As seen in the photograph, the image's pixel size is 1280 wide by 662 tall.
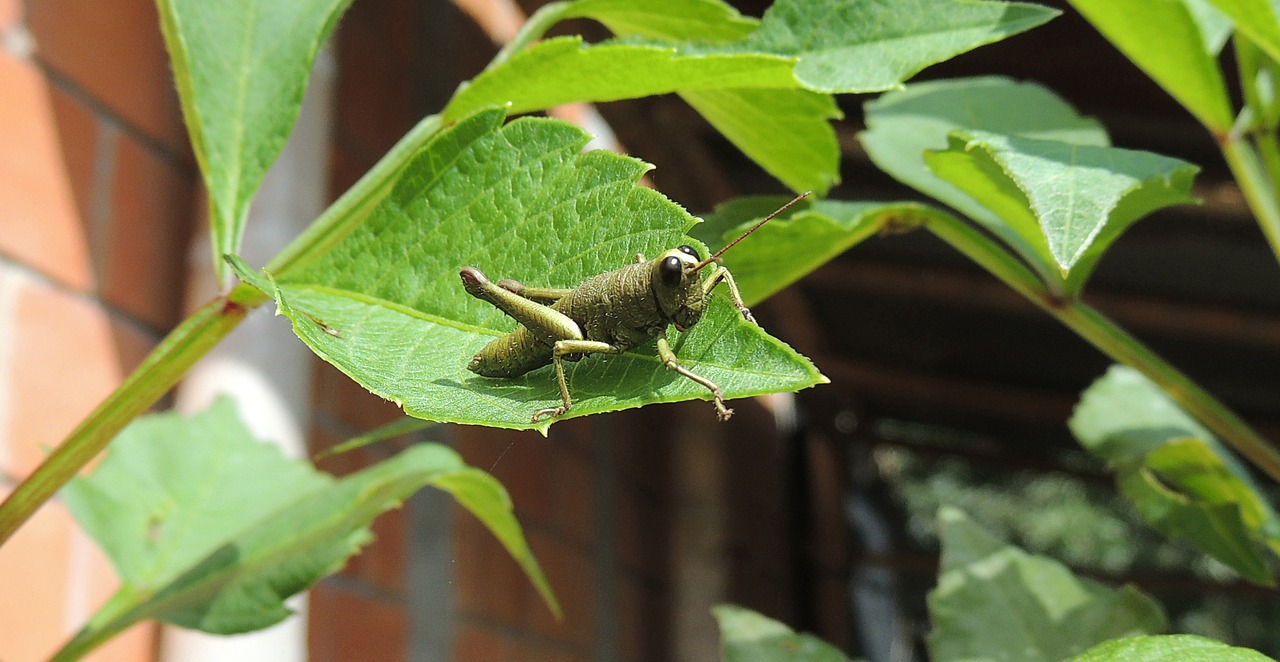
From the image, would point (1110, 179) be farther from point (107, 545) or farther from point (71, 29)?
point (71, 29)

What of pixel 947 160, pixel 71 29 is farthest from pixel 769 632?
pixel 71 29

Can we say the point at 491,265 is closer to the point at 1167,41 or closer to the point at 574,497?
the point at 1167,41

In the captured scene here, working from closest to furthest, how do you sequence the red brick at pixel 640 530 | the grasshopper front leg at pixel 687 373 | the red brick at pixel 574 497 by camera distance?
the grasshopper front leg at pixel 687 373 → the red brick at pixel 574 497 → the red brick at pixel 640 530

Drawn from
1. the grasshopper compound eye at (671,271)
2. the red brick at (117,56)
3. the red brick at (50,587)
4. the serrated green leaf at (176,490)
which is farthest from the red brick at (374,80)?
the grasshopper compound eye at (671,271)

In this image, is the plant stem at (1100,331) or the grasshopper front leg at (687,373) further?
the plant stem at (1100,331)

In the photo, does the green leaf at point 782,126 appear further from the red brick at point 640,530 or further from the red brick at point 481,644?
the red brick at point 640,530

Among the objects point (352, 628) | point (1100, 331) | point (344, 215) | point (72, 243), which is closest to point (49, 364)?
point (72, 243)
